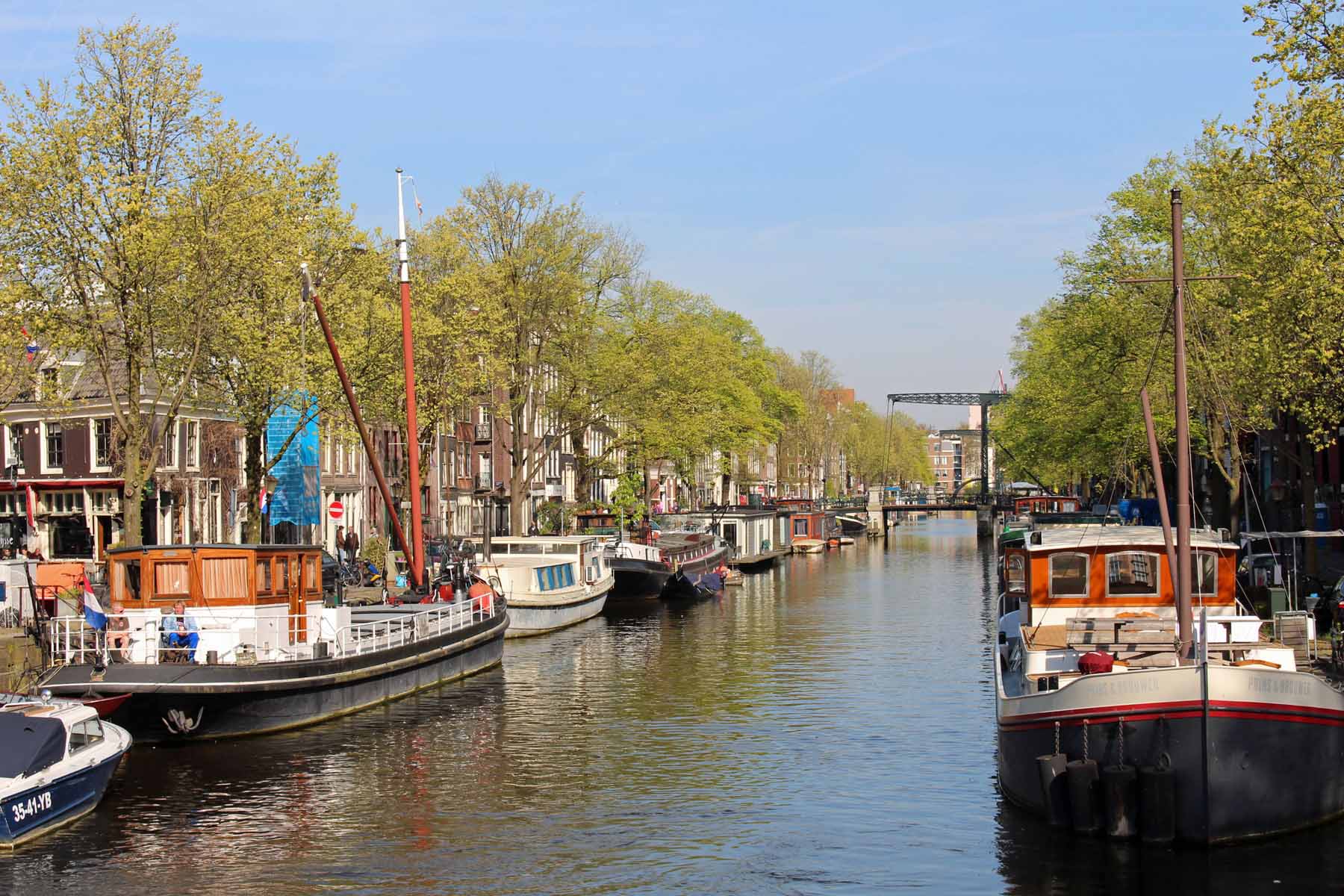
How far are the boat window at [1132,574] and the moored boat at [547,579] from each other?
2400 cm

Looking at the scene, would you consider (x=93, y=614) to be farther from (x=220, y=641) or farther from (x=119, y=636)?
(x=220, y=641)

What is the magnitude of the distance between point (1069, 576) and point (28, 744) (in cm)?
1748

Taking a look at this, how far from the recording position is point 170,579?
101 ft

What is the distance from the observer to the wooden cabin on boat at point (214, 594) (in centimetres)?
3039

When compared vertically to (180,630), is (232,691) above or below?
below

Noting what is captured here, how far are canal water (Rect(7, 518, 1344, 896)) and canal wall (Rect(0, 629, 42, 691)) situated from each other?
3.89 metres

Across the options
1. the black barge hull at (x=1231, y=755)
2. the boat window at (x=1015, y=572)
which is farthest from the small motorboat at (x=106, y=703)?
the boat window at (x=1015, y=572)

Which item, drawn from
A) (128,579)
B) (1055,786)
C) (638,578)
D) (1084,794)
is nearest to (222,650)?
(128,579)

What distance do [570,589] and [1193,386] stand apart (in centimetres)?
2398

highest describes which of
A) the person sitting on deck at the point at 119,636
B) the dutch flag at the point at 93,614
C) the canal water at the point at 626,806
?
the dutch flag at the point at 93,614

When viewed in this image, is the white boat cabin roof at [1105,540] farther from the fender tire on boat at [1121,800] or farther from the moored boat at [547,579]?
the moored boat at [547,579]

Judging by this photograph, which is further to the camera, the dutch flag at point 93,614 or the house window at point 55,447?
the house window at point 55,447

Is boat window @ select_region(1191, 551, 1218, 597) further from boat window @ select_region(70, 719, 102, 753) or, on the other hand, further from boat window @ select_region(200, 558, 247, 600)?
boat window @ select_region(70, 719, 102, 753)

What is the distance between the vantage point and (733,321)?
119 metres
